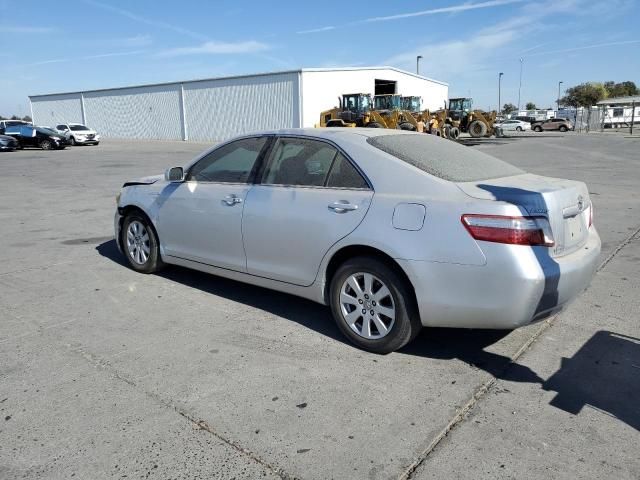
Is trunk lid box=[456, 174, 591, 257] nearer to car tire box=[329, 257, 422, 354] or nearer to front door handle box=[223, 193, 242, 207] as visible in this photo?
car tire box=[329, 257, 422, 354]

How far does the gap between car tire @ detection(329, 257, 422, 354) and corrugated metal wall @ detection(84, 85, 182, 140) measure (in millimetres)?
46054

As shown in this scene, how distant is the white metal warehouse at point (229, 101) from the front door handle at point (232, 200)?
33.5m

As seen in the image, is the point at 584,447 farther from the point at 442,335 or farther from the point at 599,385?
the point at 442,335

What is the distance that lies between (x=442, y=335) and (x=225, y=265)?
195 centimetres

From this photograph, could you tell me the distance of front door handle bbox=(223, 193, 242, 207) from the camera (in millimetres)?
4520

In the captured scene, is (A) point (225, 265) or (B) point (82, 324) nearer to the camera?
(B) point (82, 324)

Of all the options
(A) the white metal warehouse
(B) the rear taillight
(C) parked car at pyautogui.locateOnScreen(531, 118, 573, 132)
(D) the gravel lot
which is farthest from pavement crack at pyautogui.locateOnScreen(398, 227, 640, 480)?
(C) parked car at pyautogui.locateOnScreen(531, 118, 573, 132)

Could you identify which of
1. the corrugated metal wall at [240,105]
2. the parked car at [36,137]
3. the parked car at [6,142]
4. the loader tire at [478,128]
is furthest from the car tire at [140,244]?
the corrugated metal wall at [240,105]

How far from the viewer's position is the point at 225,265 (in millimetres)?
4711

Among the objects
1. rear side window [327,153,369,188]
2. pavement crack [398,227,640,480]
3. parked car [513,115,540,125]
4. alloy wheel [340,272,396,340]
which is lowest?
pavement crack [398,227,640,480]

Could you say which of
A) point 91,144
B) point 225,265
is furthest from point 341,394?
point 91,144

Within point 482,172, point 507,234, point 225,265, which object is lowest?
point 225,265

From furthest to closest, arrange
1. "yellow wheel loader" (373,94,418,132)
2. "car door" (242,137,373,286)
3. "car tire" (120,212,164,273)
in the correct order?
"yellow wheel loader" (373,94,418,132) → "car tire" (120,212,164,273) → "car door" (242,137,373,286)

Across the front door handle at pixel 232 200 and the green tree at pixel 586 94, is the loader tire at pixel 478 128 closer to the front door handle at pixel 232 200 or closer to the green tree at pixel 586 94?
the front door handle at pixel 232 200
